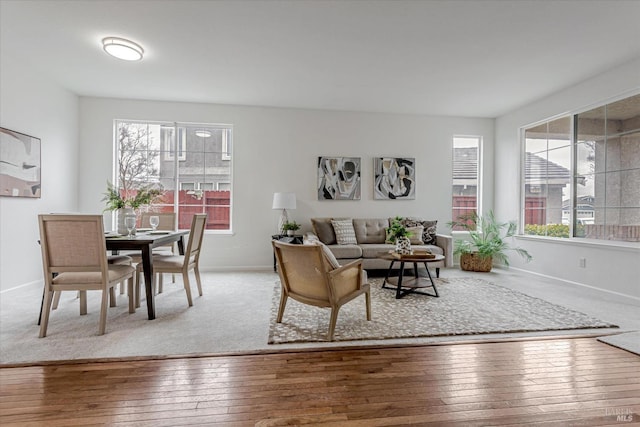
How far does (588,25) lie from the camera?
2.80m

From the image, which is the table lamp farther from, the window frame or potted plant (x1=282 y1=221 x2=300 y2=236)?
the window frame

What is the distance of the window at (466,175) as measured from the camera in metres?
5.81

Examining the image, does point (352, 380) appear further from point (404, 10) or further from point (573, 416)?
point (404, 10)

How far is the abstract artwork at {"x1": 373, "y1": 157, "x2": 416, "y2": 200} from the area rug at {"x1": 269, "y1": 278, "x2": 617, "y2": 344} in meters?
2.28

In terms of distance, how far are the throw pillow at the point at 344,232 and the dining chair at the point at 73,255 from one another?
3.13 m

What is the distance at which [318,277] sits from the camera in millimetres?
2428

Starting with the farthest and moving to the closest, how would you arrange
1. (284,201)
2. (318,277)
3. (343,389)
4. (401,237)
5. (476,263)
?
(476,263)
(284,201)
(401,237)
(318,277)
(343,389)

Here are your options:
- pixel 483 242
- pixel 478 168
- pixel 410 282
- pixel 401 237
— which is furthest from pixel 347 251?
pixel 478 168

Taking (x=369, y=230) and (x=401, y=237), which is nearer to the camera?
(x=401, y=237)

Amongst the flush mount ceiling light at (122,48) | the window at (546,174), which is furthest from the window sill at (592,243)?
the flush mount ceiling light at (122,48)

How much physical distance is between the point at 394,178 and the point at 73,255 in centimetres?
468

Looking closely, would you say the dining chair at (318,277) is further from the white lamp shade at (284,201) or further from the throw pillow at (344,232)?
the white lamp shade at (284,201)

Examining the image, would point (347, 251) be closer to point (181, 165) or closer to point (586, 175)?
point (181, 165)

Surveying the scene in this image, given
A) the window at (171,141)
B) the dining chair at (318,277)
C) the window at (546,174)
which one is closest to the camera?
the dining chair at (318,277)
